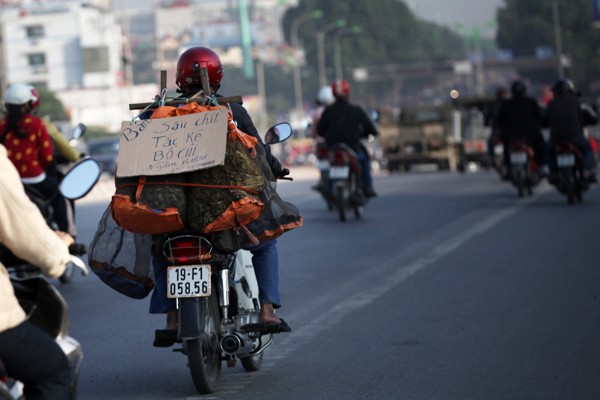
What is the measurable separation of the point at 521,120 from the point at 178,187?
50.6 ft

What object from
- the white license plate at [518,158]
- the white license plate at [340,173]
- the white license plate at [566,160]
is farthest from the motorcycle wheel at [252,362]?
the white license plate at [518,158]

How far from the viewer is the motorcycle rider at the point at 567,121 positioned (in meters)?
20.0

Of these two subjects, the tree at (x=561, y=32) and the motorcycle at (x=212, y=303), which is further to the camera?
the tree at (x=561, y=32)

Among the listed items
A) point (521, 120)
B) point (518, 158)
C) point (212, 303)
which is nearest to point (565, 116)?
point (518, 158)

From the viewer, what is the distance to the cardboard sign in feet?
22.2

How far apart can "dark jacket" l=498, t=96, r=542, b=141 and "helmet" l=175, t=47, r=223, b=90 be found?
1474 centimetres

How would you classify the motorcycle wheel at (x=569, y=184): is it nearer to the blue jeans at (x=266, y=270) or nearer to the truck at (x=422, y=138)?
the blue jeans at (x=266, y=270)

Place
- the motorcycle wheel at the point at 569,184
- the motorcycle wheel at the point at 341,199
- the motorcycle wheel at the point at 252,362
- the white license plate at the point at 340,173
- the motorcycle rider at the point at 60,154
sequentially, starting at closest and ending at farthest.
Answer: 1. the motorcycle wheel at the point at 252,362
2. the motorcycle rider at the point at 60,154
3. the motorcycle wheel at the point at 341,199
4. the white license plate at the point at 340,173
5. the motorcycle wheel at the point at 569,184

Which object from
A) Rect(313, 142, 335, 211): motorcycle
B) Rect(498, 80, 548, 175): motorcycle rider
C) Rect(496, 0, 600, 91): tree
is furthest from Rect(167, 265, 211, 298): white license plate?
Rect(496, 0, 600, 91): tree

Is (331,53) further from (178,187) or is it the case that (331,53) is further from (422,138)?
(178,187)

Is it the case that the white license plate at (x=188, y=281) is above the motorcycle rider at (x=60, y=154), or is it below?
below

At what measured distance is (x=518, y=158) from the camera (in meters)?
21.5

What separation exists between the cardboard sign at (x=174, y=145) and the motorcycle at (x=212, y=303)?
1.15 feet

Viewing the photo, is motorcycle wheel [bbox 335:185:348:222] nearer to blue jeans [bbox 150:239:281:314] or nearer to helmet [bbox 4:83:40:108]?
helmet [bbox 4:83:40:108]
